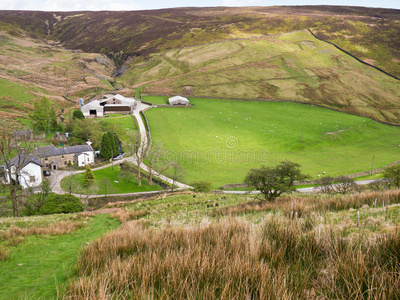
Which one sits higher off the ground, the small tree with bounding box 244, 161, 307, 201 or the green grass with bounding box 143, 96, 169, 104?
the green grass with bounding box 143, 96, 169, 104

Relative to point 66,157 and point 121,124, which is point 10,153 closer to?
point 66,157

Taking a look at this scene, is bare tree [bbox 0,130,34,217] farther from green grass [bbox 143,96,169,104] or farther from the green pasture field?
green grass [bbox 143,96,169,104]

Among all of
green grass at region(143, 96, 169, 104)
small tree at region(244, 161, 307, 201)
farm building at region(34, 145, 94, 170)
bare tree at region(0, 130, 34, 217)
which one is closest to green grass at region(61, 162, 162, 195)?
farm building at region(34, 145, 94, 170)

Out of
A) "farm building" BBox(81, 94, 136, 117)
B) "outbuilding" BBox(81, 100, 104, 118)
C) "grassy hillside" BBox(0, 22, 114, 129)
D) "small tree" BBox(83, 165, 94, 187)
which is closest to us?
"small tree" BBox(83, 165, 94, 187)

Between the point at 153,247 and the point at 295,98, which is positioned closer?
the point at 153,247

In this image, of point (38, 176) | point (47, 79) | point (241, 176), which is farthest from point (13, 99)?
point (241, 176)

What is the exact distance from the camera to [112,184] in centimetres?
4222

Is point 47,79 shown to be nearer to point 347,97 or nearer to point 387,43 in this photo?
point 347,97

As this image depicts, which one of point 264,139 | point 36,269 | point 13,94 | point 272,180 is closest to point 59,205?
point 272,180

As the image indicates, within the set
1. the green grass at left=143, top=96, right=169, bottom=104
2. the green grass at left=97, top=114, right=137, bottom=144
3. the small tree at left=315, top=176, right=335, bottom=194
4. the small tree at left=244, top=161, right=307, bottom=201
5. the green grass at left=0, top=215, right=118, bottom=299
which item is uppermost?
the green grass at left=143, top=96, right=169, bottom=104

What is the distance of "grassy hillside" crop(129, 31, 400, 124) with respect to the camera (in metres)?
97.2

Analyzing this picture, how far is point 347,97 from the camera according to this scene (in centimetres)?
9681

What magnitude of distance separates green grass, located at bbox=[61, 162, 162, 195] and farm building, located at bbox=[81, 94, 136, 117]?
3909 cm

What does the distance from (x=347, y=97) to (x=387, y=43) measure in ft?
198
